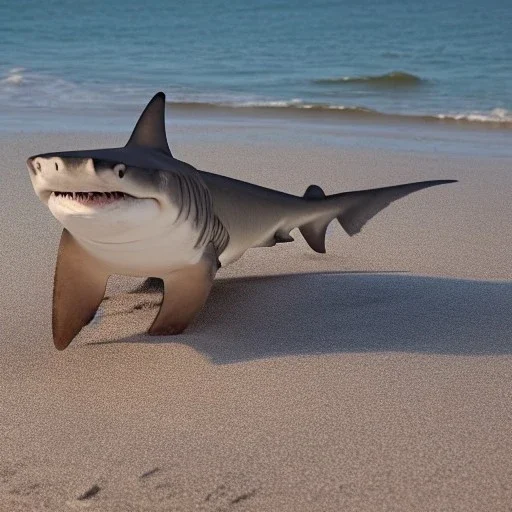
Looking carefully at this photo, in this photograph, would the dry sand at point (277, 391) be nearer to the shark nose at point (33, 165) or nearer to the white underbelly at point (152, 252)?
the white underbelly at point (152, 252)

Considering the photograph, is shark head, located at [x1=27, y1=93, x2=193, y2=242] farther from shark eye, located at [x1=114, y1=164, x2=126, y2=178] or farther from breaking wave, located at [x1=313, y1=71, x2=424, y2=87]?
breaking wave, located at [x1=313, y1=71, x2=424, y2=87]

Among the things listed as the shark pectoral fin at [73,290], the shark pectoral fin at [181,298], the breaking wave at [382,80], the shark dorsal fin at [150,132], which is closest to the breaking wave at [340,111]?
the breaking wave at [382,80]

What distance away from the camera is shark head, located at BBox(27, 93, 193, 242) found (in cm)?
230

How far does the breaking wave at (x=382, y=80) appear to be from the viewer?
45.9 feet

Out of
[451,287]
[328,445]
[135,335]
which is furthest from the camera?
[451,287]

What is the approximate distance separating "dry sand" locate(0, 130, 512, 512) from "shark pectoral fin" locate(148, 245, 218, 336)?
0.16 ft

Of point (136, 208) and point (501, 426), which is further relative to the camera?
point (136, 208)

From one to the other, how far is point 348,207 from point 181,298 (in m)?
1.06

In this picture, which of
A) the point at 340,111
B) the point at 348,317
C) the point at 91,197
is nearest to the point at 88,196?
the point at 91,197

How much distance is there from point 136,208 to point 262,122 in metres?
7.21

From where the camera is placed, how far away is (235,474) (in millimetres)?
2051

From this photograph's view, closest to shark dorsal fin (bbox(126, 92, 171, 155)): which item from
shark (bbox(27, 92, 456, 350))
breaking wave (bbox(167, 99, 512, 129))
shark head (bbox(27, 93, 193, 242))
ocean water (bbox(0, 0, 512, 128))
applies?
shark (bbox(27, 92, 456, 350))

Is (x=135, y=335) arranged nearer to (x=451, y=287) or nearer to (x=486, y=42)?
(x=451, y=287)

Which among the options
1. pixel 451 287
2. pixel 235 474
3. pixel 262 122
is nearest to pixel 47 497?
pixel 235 474
